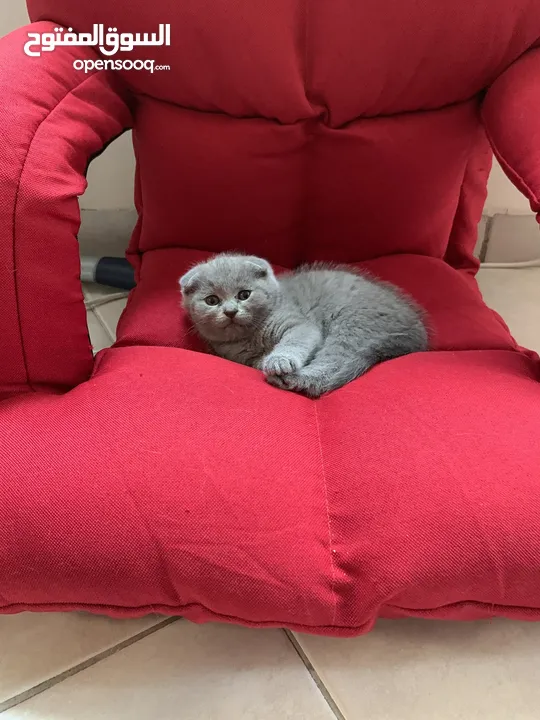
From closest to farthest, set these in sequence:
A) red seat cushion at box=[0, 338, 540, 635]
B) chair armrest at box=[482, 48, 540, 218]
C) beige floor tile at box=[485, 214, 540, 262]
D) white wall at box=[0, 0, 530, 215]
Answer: red seat cushion at box=[0, 338, 540, 635] → chair armrest at box=[482, 48, 540, 218] → white wall at box=[0, 0, 530, 215] → beige floor tile at box=[485, 214, 540, 262]

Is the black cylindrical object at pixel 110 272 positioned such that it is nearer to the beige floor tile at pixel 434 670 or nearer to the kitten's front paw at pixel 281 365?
the kitten's front paw at pixel 281 365

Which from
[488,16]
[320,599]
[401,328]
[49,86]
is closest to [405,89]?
[488,16]

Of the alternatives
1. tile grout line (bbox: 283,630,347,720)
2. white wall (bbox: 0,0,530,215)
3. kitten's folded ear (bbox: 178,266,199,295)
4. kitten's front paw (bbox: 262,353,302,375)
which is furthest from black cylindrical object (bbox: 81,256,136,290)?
tile grout line (bbox: 283,630,347,720)

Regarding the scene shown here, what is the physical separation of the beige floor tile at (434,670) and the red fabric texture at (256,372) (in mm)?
131

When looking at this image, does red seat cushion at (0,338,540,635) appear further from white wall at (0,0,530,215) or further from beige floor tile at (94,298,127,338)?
white wall at (0,0,530,215)

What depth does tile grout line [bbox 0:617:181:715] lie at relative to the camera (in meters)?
0.85

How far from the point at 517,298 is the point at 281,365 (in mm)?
955

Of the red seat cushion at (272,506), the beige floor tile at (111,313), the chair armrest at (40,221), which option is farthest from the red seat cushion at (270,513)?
the beige floor tile at (111,313)

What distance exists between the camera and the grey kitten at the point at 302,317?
1.07 m

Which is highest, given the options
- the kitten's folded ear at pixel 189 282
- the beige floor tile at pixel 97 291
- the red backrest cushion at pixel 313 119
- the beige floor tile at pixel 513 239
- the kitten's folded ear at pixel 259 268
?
Result: the red backrest cushion at pixel 313 119

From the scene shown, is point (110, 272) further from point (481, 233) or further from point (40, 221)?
point (481, 233)

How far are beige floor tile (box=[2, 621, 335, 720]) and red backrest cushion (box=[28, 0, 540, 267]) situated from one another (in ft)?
2.60

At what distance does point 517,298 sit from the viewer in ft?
5.44

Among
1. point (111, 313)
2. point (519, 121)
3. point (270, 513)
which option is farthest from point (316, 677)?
point (111, 313)
